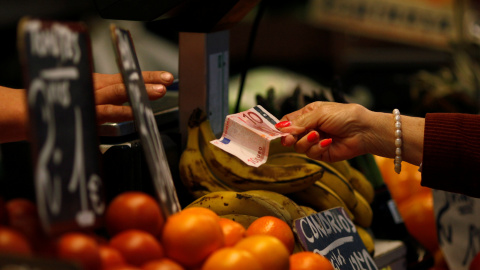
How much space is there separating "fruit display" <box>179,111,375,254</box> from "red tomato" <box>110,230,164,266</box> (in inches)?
17.8

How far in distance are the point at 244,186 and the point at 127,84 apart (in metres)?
0.64

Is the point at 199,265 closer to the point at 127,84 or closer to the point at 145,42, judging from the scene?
the point at 127,84

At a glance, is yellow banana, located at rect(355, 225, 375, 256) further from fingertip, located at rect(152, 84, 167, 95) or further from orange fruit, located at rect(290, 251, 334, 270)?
fingertip, located at rect(152, 84, 167, 95)

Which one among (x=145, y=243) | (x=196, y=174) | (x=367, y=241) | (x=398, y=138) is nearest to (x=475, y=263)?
(x=367, y=241)

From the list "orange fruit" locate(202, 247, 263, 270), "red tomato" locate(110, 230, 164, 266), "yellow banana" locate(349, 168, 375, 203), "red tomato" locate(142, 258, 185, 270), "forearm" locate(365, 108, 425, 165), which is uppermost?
"red tomato" locate(110, 230, 164, 266)

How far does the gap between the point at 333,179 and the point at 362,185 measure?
0.15 metres

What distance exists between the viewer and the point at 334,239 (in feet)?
3.59

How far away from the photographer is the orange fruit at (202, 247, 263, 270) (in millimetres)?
667

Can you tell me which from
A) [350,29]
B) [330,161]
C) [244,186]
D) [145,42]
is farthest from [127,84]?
[350,29]

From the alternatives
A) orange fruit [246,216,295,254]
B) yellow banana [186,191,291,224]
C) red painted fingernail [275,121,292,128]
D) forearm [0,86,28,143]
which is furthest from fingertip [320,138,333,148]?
forearm [0,86,28,143]

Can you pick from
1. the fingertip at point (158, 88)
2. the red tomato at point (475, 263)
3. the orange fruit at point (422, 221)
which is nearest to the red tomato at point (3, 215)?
the fingertip at point (158, 88)

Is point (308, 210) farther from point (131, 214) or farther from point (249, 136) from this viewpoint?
point (131, 214)

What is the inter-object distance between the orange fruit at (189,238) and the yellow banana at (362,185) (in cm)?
87

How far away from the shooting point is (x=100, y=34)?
326 centimetres
